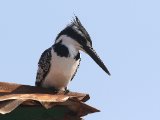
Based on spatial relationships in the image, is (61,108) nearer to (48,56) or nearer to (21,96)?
(21,96)

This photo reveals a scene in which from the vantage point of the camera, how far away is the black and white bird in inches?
279

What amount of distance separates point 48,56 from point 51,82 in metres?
0.36

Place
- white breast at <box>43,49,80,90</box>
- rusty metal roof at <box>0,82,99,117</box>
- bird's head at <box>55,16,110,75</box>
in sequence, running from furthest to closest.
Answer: bird's head at <box>55,16,110,75</box> < white breast at <box>43,49,80,90</box> < rusty metal roof at <box>0,82,99,117</box>

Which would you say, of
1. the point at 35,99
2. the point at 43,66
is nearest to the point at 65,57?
the point at 43,66

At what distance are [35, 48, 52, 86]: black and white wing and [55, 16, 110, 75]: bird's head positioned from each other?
11.0 inches

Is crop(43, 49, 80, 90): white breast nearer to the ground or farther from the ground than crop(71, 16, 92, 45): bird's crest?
nearer to the ground

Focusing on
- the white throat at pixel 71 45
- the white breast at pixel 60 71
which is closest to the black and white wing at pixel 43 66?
the white breast at pixel 60 71

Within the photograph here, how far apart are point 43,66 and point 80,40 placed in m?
0.64

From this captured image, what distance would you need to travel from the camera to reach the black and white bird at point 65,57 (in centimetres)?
707

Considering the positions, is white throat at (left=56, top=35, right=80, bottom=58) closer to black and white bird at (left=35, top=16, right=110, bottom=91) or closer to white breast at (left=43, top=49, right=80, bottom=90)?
black and white bird at (left=35, top=16, right=110, bottom=91)

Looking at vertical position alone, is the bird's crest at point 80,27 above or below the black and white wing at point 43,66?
above

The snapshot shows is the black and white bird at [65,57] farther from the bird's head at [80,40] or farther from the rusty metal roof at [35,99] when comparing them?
the rusty metal roof at [35,99]

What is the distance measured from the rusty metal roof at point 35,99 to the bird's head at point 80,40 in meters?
1.49

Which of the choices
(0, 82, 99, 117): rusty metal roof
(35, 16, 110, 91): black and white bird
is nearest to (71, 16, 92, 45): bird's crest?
(35, 16, 110, 91): black and white bird
